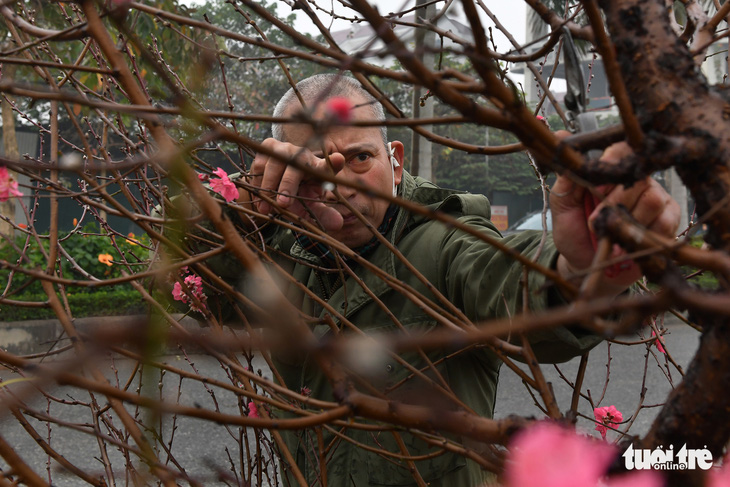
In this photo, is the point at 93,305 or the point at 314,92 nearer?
the point at 314,92

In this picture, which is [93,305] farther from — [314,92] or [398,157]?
[314,92]

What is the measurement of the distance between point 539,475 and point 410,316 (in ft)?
4.19

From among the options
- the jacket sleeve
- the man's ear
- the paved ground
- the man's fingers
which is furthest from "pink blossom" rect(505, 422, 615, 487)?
the paved ground

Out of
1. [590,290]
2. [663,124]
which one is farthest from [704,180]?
[590,290]

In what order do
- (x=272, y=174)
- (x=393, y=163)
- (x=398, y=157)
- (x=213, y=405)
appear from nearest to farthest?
(x=272, y=174), (x=393, y=163), (x=398, y=157), (x=213, y=405)

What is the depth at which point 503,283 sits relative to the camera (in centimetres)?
122

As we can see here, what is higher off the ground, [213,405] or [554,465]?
[213,405]

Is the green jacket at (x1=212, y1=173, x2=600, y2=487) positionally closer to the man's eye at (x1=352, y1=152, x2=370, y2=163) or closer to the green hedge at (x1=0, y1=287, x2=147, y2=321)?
the man's eye at (x1=352, y1=152, x2=370, y2=163)

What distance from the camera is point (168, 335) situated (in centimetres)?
34

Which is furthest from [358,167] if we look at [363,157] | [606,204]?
[606,204]

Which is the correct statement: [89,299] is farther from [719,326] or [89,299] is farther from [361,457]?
[719,326]

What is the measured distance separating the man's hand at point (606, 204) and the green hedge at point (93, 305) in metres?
5.74

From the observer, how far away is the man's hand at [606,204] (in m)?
0.65

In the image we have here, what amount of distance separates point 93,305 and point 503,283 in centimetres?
598
